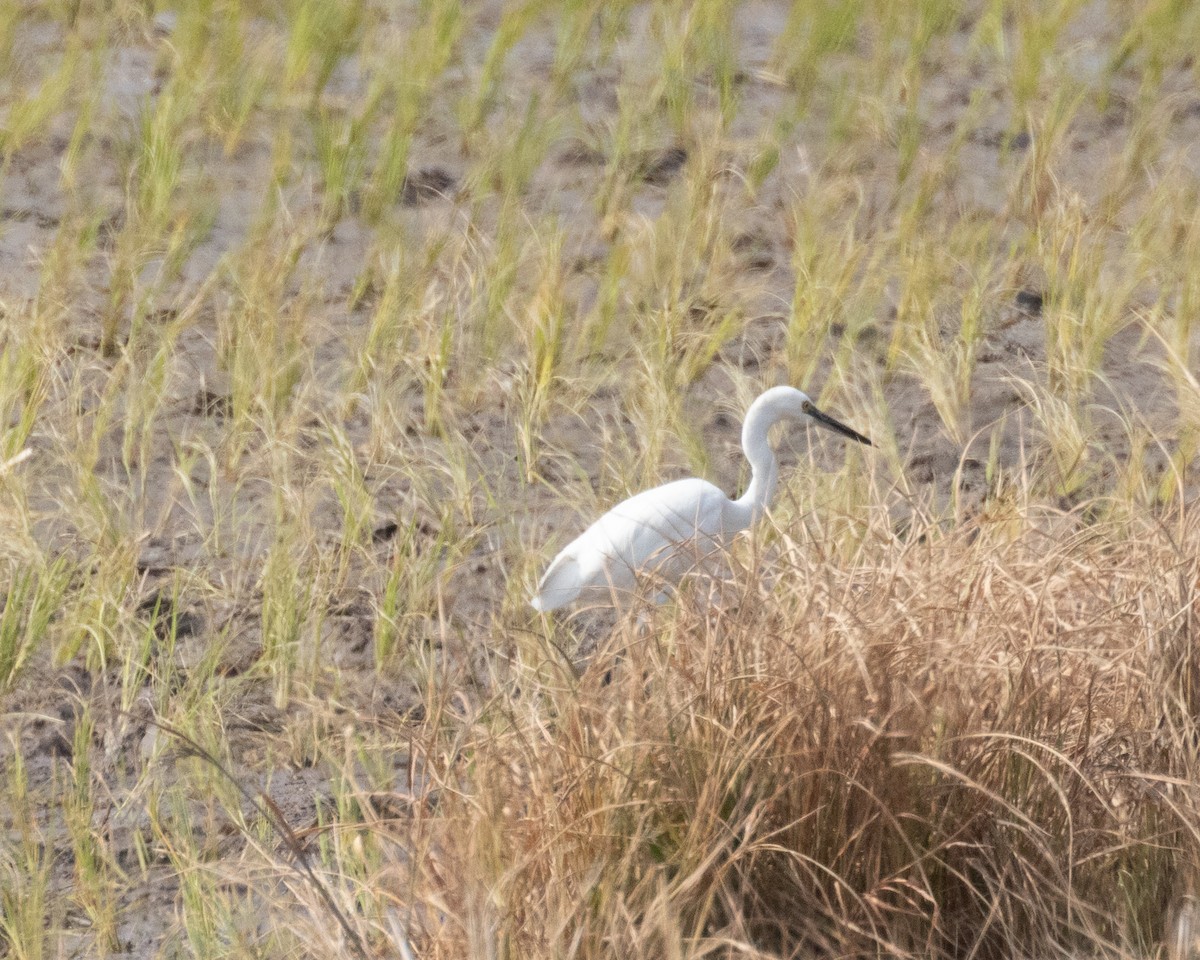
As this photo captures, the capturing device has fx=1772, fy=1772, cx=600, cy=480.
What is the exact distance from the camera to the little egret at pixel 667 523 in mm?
3752

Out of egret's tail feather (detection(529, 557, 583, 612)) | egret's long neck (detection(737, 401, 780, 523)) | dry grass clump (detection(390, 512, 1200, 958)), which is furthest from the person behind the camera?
egret's long neck (detection(737, 401, 780, 523))

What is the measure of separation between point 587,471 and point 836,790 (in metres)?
2.16

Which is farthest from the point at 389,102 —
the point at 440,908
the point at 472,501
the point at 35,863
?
the point at 440,908

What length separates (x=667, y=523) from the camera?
12.7 feet

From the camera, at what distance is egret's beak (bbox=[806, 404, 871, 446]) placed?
4.15 metres

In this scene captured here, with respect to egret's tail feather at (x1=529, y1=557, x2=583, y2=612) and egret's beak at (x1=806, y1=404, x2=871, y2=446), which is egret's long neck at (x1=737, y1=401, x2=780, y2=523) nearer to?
egret's beak at (x1=806, y1=404, x2=871, y2=446)

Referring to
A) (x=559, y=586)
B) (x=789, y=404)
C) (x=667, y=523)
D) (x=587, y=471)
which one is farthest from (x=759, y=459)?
(x=587, y=471)

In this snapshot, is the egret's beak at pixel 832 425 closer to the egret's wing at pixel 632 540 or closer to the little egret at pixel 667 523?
the little egret at pixel 667 523

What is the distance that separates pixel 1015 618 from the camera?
2.98m

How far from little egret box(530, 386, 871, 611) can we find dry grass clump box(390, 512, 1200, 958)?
806 millimetres

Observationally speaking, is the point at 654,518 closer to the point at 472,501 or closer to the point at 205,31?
the point at 472,501

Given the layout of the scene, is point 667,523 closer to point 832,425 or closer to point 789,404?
point 789,404

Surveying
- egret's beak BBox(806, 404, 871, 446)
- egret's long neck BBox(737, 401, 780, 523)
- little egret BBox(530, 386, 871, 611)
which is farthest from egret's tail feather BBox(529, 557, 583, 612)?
egret's beak BBox(806, 404, 871, 446)

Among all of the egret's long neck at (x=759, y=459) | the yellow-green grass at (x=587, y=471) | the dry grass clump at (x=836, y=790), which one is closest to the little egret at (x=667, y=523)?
the egret's long neck at (x=759, y=459)
